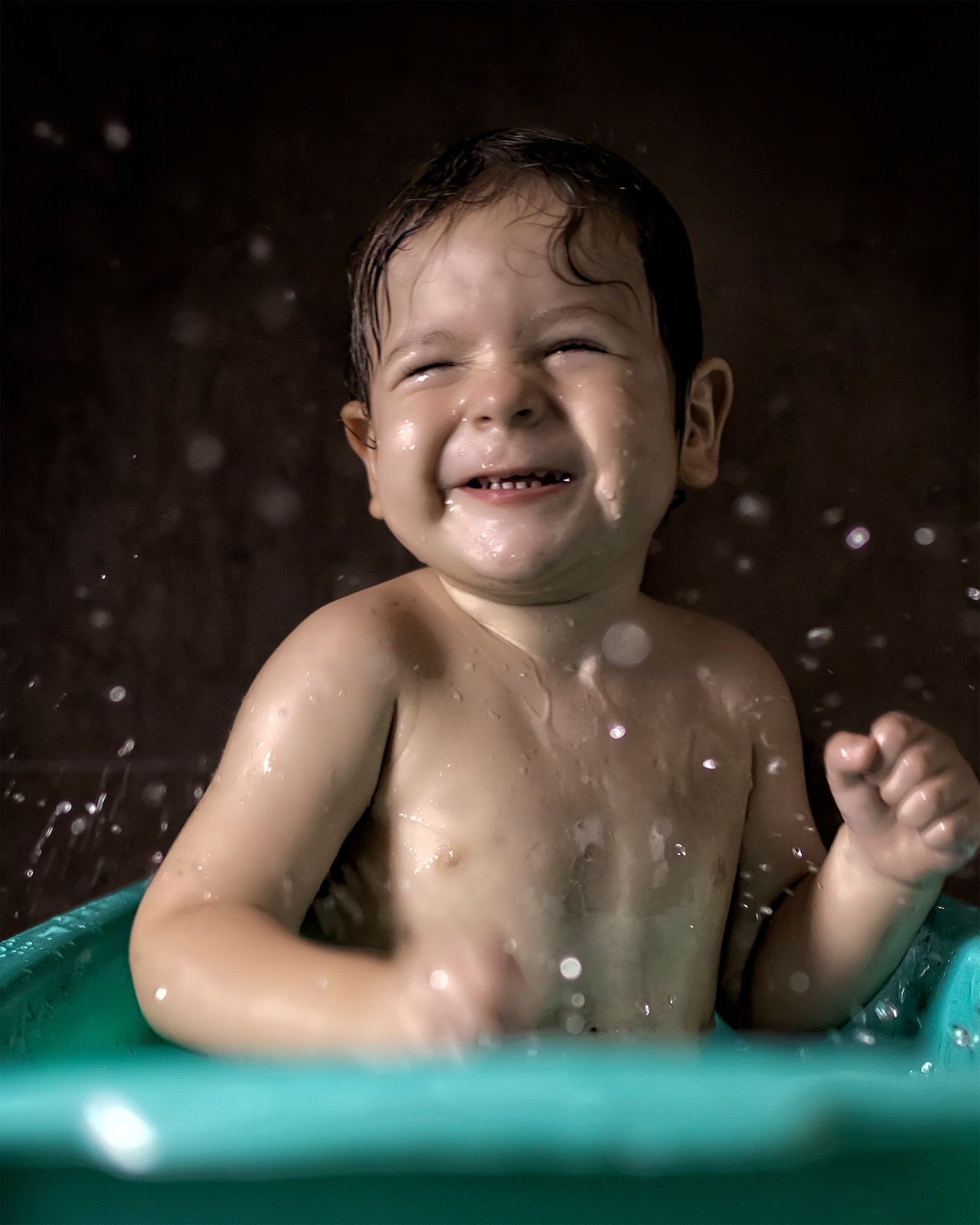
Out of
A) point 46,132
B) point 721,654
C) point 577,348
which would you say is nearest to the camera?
point 577,348

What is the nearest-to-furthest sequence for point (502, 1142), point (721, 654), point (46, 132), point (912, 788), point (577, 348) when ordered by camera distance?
point (502, 1142) → point (912, 788) → point (577, 348) → point (721, 654) → point (46, 132)

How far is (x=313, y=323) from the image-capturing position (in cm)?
181

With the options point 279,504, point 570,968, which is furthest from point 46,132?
point 570,968

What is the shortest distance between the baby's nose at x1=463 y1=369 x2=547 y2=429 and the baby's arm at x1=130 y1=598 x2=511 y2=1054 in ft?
0.64

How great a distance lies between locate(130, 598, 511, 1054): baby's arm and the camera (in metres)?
0.78

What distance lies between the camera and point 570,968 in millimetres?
1031

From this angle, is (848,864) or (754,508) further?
(754,508)

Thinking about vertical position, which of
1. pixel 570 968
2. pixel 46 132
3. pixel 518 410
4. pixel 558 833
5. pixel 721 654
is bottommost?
pixel 570 968

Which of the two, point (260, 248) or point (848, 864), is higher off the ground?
point (260, 248)

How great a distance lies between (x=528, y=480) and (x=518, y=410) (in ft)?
0.22

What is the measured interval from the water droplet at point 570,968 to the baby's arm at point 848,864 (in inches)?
9.8

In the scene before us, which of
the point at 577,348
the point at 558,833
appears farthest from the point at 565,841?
the point at 577,348

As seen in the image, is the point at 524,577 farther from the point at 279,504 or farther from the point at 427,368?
the point at 279,504

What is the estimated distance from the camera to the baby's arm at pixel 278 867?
781 millimetres
